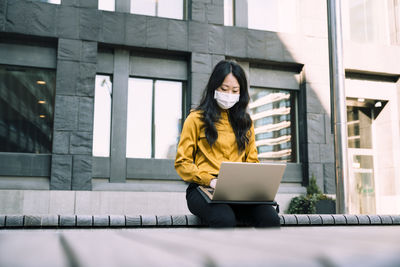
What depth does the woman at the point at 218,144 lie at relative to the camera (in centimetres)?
324

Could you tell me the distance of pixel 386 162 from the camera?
484 inches

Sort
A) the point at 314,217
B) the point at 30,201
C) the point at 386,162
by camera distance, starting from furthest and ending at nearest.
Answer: the point at 386,162 < the point at 30,201 < the point at 314,217

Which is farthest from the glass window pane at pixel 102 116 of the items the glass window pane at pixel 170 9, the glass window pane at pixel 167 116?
the glass window pane at pixel 170 9

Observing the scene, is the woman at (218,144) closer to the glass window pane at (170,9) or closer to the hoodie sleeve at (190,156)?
the hoodie sleeve at (190,156)

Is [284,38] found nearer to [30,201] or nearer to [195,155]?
[30,201]

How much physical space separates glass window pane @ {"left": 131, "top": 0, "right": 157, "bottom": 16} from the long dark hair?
705 cm

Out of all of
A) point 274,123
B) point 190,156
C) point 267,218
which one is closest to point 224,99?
point 190,156

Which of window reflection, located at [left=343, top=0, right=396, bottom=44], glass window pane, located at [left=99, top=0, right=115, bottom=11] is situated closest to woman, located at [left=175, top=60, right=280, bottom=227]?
glass window pane, located at [left=99, top=0, right=115, bottom=11]

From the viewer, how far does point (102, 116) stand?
10.1 meters

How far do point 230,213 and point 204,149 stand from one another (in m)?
0.72

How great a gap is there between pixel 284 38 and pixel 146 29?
3.35m

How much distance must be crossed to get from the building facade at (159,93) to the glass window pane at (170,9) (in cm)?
2

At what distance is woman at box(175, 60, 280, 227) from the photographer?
324 cm

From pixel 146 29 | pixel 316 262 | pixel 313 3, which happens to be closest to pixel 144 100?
pixel 146 29
